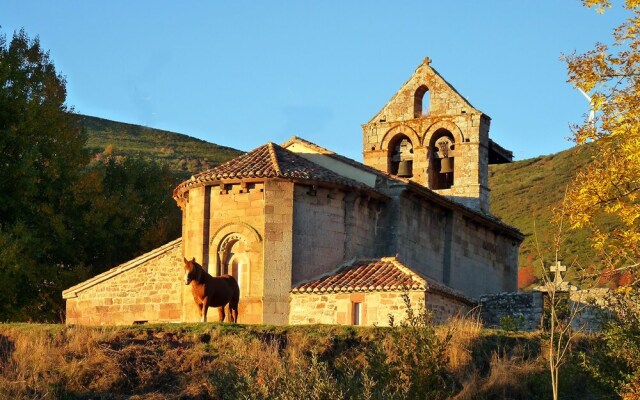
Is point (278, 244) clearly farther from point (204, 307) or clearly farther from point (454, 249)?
point (454, 249)

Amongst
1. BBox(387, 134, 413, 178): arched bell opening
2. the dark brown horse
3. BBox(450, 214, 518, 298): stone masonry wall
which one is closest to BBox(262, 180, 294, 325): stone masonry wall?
the dark brown horse

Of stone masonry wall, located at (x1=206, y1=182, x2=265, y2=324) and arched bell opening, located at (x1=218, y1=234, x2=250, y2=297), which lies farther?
arched bell opening, located at (x1=218, y1=234, x2=250, y2=297)

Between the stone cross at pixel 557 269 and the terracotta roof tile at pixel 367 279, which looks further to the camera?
the terracotta roof tile at pixel 367 279

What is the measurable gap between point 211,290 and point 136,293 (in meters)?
4.68

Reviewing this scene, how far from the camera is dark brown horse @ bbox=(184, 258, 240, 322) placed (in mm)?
24844

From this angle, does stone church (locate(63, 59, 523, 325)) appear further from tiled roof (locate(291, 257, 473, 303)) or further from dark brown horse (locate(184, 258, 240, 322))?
dark brown horse (locate(184, 258, 240, 322))

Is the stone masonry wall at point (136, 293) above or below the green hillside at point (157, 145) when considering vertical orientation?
below

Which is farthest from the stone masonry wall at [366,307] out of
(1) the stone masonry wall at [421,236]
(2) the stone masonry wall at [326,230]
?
(1) the stone masonry wall at [421,236]

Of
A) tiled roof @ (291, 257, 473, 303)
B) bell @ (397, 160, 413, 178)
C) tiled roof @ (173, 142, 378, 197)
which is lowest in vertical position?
tiled roof @ (291, 257, 473, 303)

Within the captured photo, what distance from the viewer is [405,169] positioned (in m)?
34.3

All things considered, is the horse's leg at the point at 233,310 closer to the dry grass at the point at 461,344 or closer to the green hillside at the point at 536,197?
the dry grass at the point at 461,344

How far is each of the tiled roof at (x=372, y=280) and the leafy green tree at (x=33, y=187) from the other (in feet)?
27.7

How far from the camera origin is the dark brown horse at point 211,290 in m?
24.8

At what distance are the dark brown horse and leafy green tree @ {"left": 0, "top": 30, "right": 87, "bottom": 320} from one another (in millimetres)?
6945
